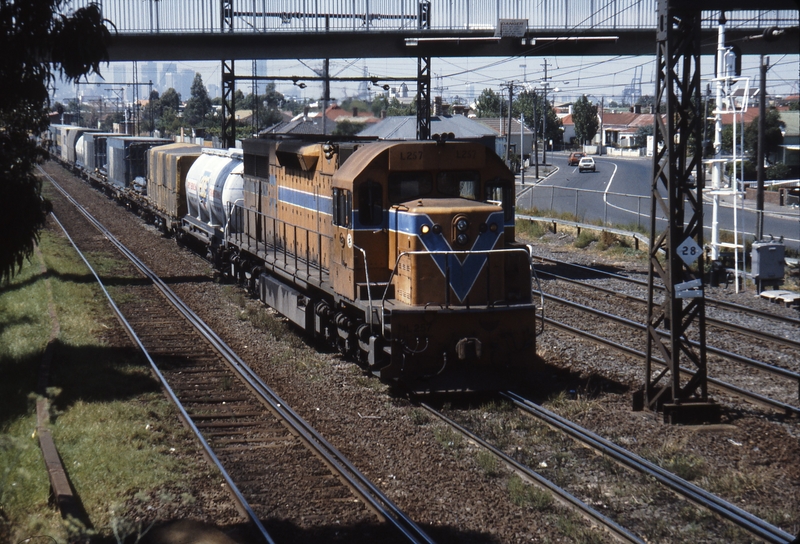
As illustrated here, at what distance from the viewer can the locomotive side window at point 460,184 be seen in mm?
12742

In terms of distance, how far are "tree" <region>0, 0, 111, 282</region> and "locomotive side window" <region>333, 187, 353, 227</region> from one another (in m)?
4.94

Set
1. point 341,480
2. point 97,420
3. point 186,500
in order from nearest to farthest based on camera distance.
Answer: point 186,500 < point 341,480 < point 97,420

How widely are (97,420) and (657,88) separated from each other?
29.0 ft

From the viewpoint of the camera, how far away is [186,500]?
8492 mm

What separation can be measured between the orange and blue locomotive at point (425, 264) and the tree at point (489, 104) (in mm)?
85124

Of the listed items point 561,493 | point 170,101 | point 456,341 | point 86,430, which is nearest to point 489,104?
point 170,101

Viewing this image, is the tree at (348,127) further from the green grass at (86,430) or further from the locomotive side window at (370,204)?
the locomotive side window at (370,204)

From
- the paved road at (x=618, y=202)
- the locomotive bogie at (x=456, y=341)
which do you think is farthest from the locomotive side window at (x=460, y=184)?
the paved road at (x=618, y=202)

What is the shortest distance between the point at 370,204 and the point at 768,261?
493 inches

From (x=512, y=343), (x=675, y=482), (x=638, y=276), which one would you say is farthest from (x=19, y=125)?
(x=638, y=276)

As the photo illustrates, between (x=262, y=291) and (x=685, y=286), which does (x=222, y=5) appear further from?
(x=685, y=286)

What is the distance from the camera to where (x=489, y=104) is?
9812 cm

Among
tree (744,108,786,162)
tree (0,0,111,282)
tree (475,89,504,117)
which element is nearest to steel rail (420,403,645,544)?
tree (0,0,111,282)

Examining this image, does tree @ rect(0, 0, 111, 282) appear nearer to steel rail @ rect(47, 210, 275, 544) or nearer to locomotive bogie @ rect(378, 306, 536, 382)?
steel rail @ rect(47, 210, 275, 544)
